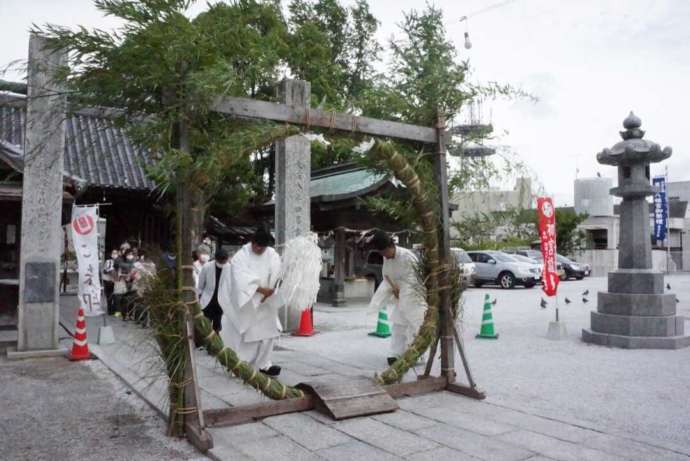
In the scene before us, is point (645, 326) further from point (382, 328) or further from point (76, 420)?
point (76, 420)

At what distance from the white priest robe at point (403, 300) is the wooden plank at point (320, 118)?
1648mm

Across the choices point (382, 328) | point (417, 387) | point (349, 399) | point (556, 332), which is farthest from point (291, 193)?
point (349, 399)

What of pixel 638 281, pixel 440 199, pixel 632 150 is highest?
pixel 632 150

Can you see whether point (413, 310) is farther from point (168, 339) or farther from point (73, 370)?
point (73, 370)

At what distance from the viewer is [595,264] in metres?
36.8

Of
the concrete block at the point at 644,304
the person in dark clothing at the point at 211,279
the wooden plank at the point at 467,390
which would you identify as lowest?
the wooden plank at the point at 467,390

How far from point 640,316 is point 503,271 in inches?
605

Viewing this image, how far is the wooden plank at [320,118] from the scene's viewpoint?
16.7 feet

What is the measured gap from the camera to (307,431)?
15.6 feet

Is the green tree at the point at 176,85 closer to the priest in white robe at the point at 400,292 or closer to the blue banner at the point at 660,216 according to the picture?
the priest in white robe at the point at 400,292

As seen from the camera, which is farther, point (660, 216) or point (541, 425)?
point (660, 216)

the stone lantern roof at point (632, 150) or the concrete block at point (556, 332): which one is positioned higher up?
the stone lantern roof at point (632, 150)

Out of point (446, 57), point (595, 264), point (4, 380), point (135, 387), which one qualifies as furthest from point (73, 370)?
point (595, 264)

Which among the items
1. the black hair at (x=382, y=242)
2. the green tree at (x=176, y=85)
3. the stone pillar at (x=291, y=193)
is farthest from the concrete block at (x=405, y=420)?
the stone pillar at (x=291, y=193)
